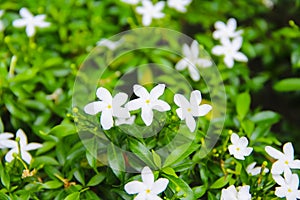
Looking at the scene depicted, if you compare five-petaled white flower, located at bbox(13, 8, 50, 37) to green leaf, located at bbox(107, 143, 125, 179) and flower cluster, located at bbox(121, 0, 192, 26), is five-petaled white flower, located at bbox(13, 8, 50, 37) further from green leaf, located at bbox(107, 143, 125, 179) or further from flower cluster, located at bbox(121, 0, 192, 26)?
green leaf, located at bbox(107, 143, 125, 179)

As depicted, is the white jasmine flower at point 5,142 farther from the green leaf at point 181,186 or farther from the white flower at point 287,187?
the white flower at point 287,187

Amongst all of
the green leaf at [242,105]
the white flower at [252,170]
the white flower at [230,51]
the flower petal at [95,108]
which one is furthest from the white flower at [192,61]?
the flower petal at [95,108]

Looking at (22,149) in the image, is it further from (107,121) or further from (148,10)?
(148,10)

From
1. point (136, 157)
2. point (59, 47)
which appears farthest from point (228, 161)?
point (59, 47)

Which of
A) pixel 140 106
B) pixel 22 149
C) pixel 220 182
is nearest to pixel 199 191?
pixel 220 182

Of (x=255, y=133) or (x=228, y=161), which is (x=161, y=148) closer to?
(x=228, y=161)

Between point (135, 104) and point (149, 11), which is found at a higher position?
point (149, 11)
